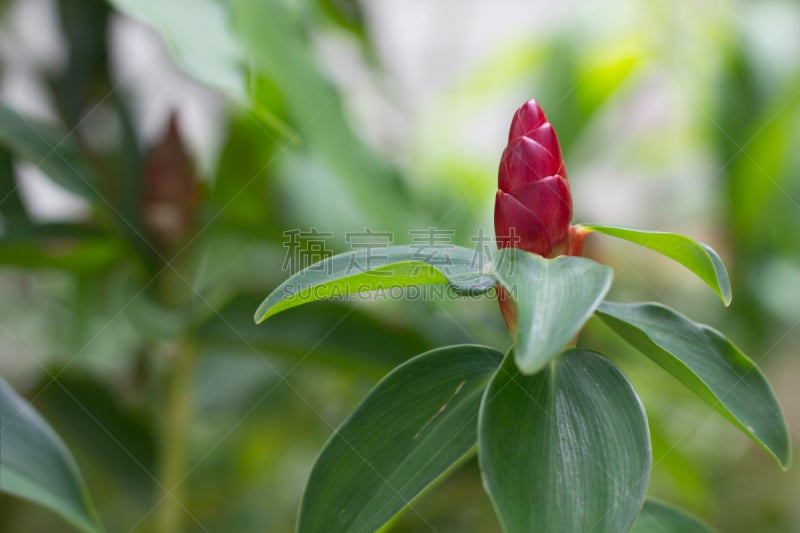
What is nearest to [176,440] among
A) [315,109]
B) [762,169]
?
[315,109]

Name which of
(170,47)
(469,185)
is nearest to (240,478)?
(469,185)

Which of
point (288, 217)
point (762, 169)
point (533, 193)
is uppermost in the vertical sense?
point (533, 193)

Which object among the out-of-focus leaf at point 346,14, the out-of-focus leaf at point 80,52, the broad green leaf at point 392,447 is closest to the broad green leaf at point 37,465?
the broad green leaf at point 392,447

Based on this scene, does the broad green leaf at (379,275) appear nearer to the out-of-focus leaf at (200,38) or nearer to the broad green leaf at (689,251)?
the broad green leaf at (689,251)

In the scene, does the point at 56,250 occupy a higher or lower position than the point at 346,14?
lower

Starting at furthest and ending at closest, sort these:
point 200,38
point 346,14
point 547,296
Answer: point 346,14 < point 200,38 < point 547,296

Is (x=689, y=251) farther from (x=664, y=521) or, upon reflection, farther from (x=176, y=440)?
(x=176, y=440)

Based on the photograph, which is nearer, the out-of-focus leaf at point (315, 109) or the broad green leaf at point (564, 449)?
the broad green leaf at point (564, 449)
